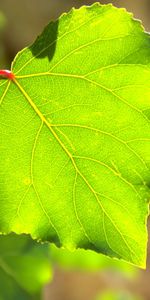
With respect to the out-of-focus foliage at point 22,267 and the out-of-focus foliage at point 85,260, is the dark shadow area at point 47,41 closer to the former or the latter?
the out-of-focus foliage at point 22,267

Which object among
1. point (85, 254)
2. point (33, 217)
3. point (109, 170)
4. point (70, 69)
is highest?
point (70, 69)

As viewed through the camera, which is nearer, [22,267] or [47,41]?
[47,41]

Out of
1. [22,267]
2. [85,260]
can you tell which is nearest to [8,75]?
[22,267]

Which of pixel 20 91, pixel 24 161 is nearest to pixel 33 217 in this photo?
pixel 24 161

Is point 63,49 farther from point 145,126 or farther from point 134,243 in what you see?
point 134,243

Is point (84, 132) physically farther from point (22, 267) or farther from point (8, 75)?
point (22, 267)

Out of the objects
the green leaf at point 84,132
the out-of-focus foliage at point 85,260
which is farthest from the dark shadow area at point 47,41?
the out-of-focus foliage at point 85,260

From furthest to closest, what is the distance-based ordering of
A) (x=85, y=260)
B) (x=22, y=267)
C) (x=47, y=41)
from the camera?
(x=85, y=260) → (x=22, y=267) → (x=47, y=41)
